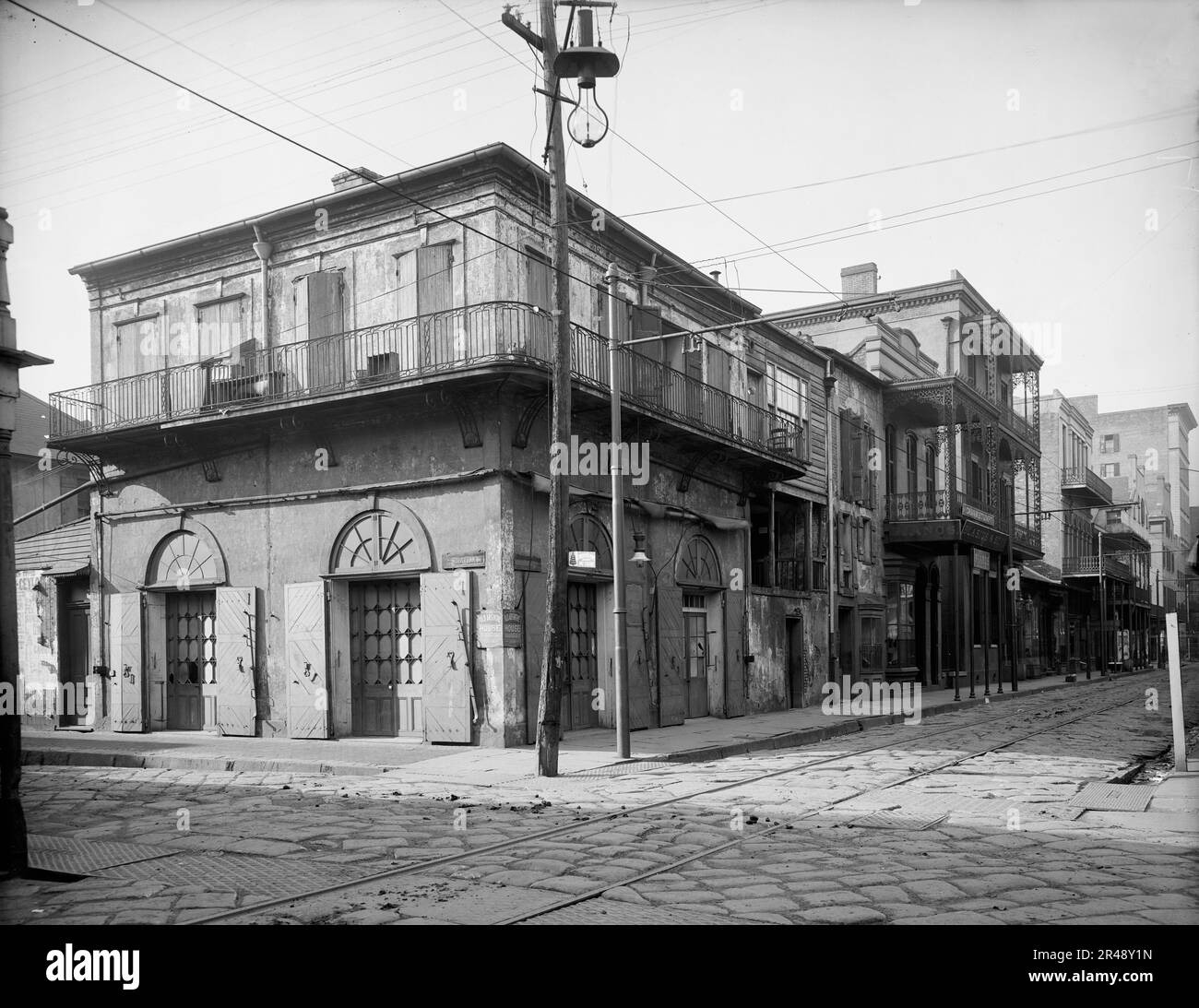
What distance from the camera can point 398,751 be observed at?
16219 millimetres

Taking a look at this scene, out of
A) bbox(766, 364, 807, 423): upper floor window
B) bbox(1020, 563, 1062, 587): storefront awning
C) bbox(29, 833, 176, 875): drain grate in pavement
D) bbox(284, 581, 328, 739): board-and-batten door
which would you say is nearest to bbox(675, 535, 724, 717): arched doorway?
bbox(766, 364, 807, 423): upper floor window

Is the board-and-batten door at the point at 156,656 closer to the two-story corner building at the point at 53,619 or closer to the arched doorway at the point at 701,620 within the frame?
the two-story corner building at the point at 53,619

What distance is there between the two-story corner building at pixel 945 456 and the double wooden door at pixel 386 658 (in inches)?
621

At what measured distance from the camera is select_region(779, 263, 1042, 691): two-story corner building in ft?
111

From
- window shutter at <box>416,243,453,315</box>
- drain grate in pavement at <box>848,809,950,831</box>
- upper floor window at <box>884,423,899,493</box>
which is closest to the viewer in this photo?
drain grate in pavement at <box>848,809,950,831</box>

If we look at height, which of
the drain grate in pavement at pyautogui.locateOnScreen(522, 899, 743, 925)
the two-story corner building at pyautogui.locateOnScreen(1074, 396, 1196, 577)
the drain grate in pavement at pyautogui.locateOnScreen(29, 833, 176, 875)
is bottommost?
the drain grate in pavement at pyautogui.locateOnScreen(29, 833, 176, 875)

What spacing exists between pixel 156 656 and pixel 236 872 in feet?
45.3

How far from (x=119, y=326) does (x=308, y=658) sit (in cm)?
810

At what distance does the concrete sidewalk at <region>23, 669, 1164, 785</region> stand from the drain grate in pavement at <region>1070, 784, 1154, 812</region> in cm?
573

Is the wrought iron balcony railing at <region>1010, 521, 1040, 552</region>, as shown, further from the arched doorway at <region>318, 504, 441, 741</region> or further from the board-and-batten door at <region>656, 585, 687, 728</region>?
the arched doorway at <region>318, 504, 441, 741</region>

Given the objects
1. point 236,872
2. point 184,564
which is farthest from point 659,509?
point 236,872

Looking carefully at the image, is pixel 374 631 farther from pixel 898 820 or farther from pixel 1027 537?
pixel 1027 537
